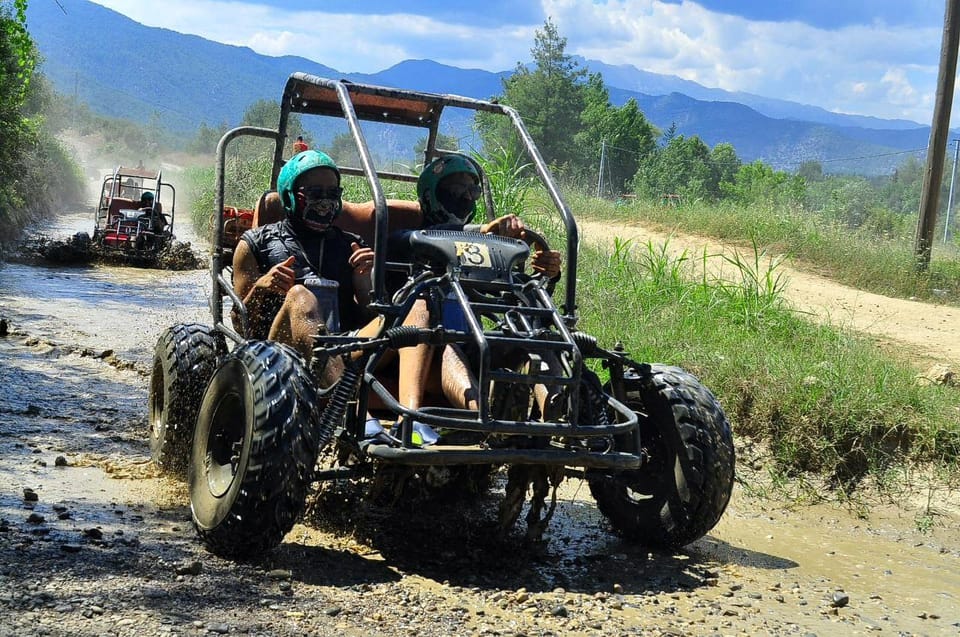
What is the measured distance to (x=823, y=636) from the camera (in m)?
4.05

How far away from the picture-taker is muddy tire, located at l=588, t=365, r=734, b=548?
15.2 ft

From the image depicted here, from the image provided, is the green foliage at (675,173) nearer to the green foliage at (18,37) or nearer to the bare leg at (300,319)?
the green foliage at (18,37)

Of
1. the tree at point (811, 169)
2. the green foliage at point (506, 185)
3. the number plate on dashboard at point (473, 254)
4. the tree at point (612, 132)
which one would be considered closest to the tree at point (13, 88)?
the green foliage at point (506, 185)

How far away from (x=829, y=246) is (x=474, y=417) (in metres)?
11.4

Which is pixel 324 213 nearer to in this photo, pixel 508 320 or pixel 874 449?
pixel 508 320

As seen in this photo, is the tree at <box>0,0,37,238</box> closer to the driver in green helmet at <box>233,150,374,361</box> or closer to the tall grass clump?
the tall grass clump

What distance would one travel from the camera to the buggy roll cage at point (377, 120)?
4.59m

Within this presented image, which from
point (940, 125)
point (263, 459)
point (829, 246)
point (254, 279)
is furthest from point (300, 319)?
point (940, 125)

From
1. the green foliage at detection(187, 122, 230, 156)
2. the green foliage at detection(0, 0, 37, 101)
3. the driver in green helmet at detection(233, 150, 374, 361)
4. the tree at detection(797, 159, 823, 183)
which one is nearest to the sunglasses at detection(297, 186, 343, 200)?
the driver in green helmet at detection(233, 150, 374, 361)

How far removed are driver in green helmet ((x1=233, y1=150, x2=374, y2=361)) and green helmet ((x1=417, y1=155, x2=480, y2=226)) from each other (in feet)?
1.26

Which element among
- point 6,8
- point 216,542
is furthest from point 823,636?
point 6,8

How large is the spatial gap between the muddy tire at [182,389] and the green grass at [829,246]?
9.48m

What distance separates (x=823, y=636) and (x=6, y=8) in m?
15.8

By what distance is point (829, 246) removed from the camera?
14.6 metres
